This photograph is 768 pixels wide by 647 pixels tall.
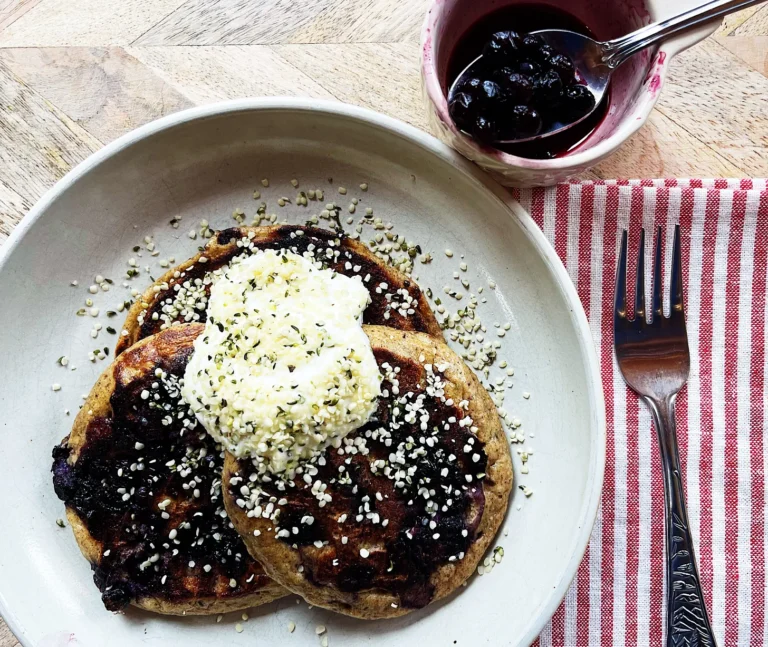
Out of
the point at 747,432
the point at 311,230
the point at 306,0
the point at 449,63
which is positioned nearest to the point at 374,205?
the point at 311,230

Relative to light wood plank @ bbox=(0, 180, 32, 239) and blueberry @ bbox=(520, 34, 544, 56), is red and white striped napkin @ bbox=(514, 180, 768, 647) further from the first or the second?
light wood plank @ bbox=(0, 180, 32, 239)

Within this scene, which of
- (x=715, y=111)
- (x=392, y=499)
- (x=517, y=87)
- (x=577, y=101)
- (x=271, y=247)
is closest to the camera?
(x=517, y=87)

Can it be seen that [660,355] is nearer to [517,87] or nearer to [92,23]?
[517,87]

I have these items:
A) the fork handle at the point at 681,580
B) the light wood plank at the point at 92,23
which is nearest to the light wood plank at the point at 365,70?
the light wood plank at the point at 92,23

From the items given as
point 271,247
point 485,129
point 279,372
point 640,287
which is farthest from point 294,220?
point 640,287

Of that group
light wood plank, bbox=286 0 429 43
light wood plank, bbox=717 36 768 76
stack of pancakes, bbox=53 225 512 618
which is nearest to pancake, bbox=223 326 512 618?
stack of pancakes, bbox=53 225 512 618

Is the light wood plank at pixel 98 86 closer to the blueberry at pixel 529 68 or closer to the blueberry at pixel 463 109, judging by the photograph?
the blueberry at pixel 463 109

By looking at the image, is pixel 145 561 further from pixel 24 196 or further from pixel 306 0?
pixel 306 0
